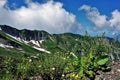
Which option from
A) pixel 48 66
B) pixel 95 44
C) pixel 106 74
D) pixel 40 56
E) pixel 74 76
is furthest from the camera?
pixel 106 74

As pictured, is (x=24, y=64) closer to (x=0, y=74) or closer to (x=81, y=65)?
(x=0, y=74)

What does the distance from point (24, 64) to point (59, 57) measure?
184 cm

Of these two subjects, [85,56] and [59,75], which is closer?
[85,56]

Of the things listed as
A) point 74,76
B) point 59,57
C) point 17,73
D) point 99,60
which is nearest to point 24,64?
point 17,73

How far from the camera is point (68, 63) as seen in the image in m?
17.2

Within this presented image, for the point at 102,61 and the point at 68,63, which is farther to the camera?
the point at 68,63

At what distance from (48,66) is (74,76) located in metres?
2.05

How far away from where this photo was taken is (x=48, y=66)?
56.8 feet

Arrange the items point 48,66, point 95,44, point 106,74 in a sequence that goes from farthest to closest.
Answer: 1. point 106,74
2. point 48,66
3. point 95,44

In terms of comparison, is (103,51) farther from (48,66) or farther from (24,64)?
(24,64)

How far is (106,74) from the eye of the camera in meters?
20.5

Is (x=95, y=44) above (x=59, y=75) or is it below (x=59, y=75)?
above

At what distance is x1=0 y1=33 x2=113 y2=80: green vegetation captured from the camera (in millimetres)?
14734

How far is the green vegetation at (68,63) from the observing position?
48.3 feet
